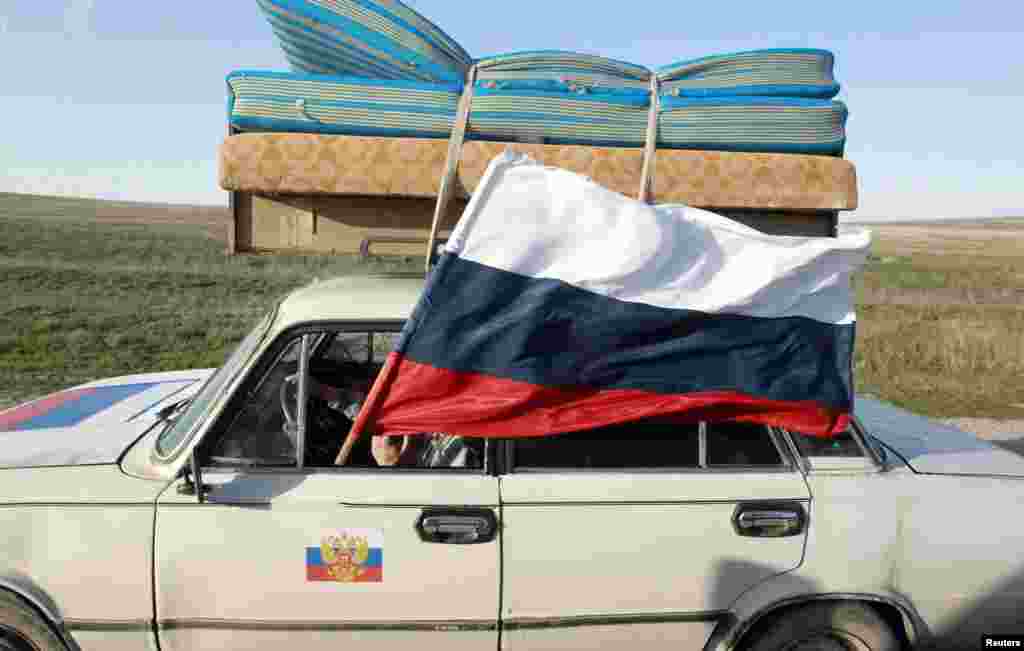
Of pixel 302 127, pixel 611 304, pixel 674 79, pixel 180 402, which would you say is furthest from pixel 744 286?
pixel 180 402

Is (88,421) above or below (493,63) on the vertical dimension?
below

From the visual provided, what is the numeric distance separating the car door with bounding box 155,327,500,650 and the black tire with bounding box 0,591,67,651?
0.36 metres

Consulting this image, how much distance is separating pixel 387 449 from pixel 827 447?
5.11 feet

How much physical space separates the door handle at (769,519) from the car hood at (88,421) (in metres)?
2.13

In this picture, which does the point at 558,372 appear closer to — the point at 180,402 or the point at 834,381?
the point at 834,381

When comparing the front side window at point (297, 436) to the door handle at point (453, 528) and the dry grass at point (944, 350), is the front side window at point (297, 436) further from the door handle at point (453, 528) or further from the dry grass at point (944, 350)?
the dry grass at point (944, 350)

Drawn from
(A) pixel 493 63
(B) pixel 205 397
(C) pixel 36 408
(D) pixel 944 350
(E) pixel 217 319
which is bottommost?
(E) pixel 217 319

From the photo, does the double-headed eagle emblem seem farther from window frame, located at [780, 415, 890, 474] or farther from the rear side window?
window frame, located at [780, 415, 890, 474]

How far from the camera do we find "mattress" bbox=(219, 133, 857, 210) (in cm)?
300

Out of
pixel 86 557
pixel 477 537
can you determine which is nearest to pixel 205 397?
pixel 86 557

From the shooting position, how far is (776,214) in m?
3.20

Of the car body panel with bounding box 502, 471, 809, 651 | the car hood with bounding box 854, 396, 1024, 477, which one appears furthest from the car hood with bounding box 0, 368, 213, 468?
the car hood with bounding box 854, 396, 1024, 477

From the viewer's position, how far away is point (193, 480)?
2.71 meters

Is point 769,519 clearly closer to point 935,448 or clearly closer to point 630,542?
point 630,542
